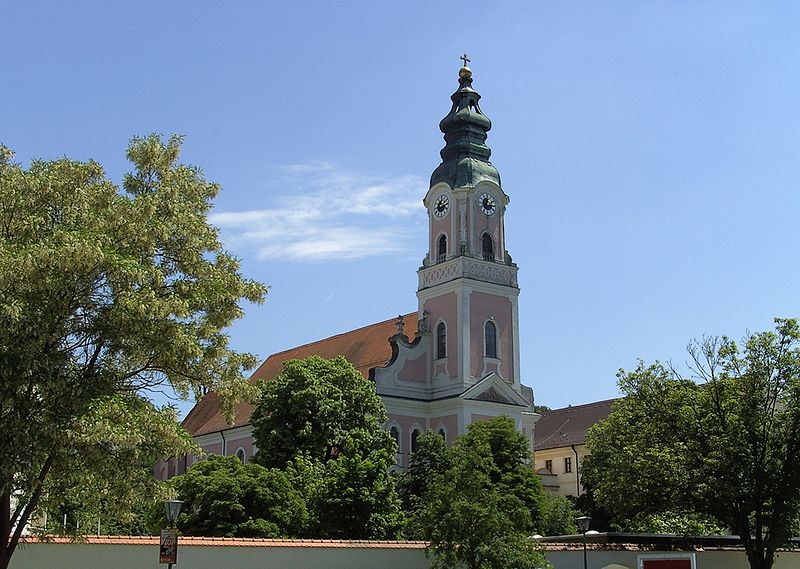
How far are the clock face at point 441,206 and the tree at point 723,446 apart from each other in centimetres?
2505

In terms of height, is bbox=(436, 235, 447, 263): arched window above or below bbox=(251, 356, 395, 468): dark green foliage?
above

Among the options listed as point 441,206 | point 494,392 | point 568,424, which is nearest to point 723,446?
point 494,392

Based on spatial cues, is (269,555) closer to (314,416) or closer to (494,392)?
(314,416)

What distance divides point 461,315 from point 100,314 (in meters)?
37.6

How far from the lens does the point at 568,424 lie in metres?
73.3

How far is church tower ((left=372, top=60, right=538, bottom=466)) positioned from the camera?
5403cm

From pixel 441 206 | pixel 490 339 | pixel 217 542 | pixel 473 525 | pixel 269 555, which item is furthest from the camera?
pixel 441 206

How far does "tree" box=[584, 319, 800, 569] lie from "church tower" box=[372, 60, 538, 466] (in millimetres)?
19743

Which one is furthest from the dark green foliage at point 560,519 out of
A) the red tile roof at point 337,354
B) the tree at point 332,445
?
the red tile roof at point 337,354

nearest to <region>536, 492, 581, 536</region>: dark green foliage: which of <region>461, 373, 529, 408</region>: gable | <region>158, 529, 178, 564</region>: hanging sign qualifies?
<region>461, 373, 529, 408</region>: gable

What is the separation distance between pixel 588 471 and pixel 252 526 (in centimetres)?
1223

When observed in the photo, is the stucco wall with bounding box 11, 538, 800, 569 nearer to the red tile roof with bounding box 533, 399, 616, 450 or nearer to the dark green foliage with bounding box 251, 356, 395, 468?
the dark green foliage with bounding box 251, 356, 395, 468

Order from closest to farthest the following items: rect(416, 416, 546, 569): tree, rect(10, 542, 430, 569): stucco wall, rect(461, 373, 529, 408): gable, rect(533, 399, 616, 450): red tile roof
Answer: rect(10, 542, 430, 569): stucco wall → rect(416, 416, 546, 569): tree → rect(461, 373, 529, 408): gable → rect(533, 399, 616, 450): red tile roof

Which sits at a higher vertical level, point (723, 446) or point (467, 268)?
point (467, 268)
